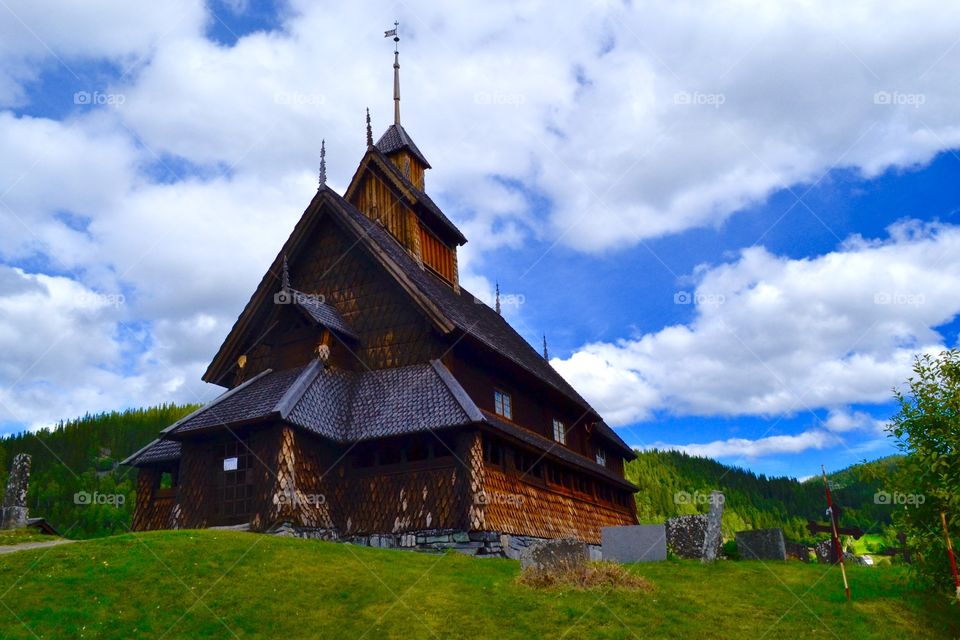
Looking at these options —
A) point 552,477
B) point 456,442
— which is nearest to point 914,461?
point 456,442

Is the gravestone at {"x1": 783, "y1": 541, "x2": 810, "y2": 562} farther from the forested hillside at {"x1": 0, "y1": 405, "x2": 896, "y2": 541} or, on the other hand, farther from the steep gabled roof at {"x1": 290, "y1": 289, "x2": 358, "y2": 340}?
the forested hillside at {"x1": 0, "y1": 405, "x2": 896, "y2": 541}

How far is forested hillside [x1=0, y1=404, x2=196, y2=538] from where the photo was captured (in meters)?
89.0

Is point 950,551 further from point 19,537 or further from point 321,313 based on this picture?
point 19,537

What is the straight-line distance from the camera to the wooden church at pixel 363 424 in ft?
73.9

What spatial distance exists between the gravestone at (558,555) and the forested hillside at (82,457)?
7960 centimetres

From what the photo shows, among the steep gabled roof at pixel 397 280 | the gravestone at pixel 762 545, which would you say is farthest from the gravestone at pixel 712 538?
the steep gabled roof at pixel 397 280

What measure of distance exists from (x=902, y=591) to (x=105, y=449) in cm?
10946

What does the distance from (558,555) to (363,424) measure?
1022 cm

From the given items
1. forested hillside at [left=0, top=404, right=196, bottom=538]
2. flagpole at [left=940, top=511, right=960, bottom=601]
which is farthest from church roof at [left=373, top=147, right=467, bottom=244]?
forested hillside at [left=0, top=404, right=196, bottom=538]

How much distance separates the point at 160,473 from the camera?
90.2 feet

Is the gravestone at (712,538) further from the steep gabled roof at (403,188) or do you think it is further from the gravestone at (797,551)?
the steep gabled roof at (403,188)

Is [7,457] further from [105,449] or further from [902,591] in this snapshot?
[902,591]

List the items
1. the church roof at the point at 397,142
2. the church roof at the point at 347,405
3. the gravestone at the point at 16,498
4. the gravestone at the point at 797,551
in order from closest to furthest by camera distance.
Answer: the church roof at the point at 347,405, the gravestone at the point at 797,551, the gravestone at the point at 16,498, the church roof at the point at 397,142

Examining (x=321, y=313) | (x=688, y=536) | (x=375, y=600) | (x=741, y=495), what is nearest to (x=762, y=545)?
(x=688, y=536)
